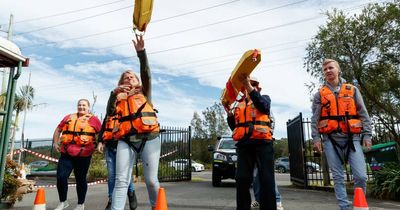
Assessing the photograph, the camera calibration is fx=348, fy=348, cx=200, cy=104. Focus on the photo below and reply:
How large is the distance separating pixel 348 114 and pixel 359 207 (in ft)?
4.19

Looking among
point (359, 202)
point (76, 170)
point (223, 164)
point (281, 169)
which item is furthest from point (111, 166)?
point (281, 169)

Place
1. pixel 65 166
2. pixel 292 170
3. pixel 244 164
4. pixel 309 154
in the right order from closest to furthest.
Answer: pixel 244 164 < pixel 65 166 < pixel 309 154 < pixel 292 170

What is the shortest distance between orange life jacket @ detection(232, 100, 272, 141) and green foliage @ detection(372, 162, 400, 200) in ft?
15.9

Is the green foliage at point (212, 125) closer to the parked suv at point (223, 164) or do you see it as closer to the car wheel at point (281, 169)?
the car wheel at point (281, 169)

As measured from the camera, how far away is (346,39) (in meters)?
12.4

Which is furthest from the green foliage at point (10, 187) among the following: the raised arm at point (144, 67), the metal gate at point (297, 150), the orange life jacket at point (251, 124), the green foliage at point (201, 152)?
the green foliage at point (201, 152)

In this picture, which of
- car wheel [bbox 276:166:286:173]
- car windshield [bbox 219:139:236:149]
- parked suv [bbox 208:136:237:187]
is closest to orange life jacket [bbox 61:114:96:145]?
parked suv [bbox 208:136:237:187]

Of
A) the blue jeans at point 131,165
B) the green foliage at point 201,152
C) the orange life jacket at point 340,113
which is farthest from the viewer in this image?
the green foliage at point 201,152

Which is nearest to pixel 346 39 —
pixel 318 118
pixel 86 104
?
pixel 318 118

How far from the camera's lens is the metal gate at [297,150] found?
10.6 metres

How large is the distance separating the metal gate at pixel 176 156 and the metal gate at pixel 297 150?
4.27 metres

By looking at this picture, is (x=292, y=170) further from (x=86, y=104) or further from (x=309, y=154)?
(x=86, y=104)

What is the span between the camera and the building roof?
4.47 meters

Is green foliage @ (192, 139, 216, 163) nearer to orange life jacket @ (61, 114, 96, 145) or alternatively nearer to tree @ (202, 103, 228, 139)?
tree @ (202, 103, 228, 139)
